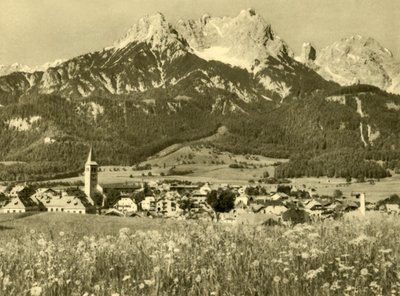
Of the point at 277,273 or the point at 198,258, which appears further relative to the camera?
the point at 198,258

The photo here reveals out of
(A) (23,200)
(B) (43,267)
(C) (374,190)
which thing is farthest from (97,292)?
(C) (374,190)

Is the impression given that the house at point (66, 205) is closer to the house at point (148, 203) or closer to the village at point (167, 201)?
the village at point (167, 201)

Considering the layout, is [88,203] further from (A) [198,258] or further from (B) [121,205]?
(A) [198,258]

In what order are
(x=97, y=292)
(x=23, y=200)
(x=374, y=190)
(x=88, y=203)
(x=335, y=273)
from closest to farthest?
(x=97, y=292) < (x=335, y=273) < (x=23, y=200) < (x=88, y=203) < (x=374, y=190)

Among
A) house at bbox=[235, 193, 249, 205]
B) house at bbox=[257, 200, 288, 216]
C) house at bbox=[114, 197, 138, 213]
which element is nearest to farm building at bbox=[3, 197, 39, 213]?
house at bbox=[114, 197, 138, 213]

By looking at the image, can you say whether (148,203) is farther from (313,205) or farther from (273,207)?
(313,205)

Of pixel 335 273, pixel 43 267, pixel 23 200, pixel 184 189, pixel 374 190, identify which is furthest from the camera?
pixel 184 189
